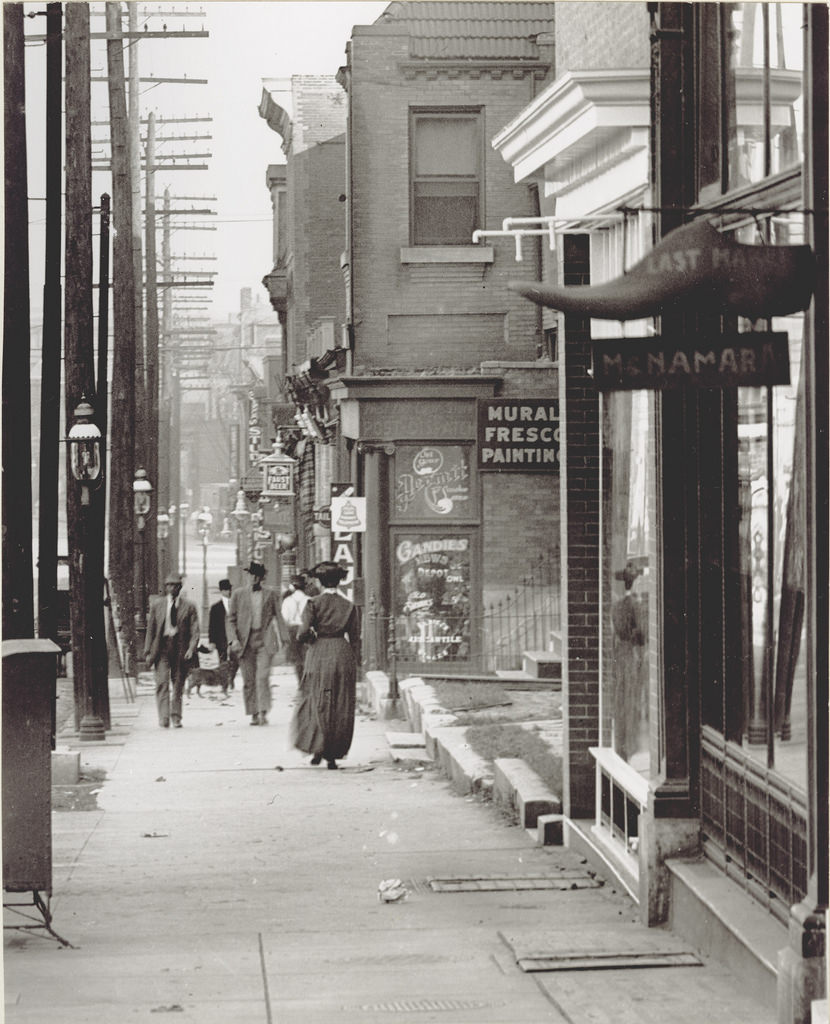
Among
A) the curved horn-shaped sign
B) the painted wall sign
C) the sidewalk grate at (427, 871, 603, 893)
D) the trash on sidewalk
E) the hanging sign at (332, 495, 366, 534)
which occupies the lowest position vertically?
the sidewalk grate at (427, 871, 603, 893)

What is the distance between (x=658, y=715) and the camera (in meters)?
8.12

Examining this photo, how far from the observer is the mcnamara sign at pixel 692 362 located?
627 centimetres

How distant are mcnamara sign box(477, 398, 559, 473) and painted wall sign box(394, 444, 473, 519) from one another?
12.2 feet

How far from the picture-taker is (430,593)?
2380 centimetres

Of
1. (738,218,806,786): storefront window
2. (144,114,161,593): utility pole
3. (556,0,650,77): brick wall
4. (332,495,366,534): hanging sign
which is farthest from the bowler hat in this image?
(144,114,161,593): utility pole

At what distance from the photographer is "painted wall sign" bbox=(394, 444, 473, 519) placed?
2375 cm

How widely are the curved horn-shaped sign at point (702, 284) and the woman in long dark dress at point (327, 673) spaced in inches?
316

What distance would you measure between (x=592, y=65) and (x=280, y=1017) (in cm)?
678

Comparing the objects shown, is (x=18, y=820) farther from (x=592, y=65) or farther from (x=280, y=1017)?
(x=592, y=65)

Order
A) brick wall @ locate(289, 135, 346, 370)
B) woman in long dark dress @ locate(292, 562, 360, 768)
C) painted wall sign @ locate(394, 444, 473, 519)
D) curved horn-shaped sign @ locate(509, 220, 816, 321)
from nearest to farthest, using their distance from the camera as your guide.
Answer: curved horn-shaped sign @ locate(509, 220, 816, 321) < woman in long dark dress @ locate(292, 562, 360, 768) < painted wall sign @ locate(394, 444, 473, 519) < brick wall @ locate(289, 135, 346, 370)

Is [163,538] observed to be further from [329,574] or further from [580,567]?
[580,567]

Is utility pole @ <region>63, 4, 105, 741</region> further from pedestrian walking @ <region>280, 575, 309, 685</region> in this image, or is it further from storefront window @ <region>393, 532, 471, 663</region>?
storefront window @ <region>393, 532, 471, 663</region>

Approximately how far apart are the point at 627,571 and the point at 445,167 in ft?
48.4

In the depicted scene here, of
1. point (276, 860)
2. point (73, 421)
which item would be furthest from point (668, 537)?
point (73, 421)
